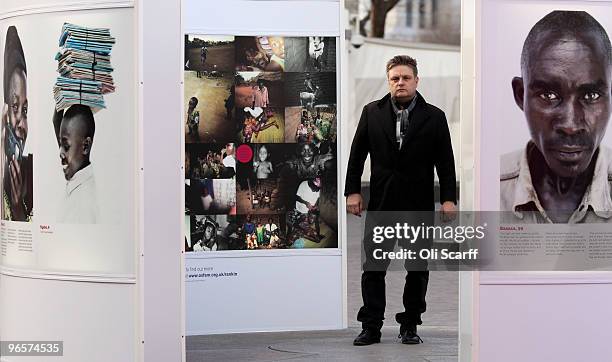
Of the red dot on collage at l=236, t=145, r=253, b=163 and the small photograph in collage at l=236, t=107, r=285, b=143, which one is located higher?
the small photograph in collage at l=236, t=107, r=285, b=143

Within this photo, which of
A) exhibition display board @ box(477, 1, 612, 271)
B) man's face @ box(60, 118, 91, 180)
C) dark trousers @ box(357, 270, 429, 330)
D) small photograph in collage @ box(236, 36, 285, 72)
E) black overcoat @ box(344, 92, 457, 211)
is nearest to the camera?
exhibition display board @ box(477, 1, 612, 271)

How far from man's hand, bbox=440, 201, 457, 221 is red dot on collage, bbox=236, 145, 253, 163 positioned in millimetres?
1688

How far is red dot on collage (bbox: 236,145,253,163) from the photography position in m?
9.57

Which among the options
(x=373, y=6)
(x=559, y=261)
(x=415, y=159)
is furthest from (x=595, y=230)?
(x=373, y=6)

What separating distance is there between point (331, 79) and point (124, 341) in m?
3.34

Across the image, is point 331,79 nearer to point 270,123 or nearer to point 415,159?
point 270,123

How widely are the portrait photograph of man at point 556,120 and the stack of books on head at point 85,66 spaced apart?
6.69 feet

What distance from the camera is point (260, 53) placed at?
9.60 meters

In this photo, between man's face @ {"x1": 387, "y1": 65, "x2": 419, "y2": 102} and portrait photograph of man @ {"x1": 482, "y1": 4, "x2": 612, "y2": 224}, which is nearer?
portrait photograph of man @ {"x1": 482, "y1": 4, "x2": 612, "y2": 224}

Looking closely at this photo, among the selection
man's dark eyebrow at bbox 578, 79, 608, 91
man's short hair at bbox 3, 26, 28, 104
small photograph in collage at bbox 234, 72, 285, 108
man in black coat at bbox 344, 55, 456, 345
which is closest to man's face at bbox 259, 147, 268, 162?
small photograph in collage at bbox 234, 72, 285, 108

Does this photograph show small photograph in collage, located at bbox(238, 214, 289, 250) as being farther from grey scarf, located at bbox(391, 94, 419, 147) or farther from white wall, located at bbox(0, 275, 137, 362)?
white wall, located at bbox(0, 275, 137, 362)

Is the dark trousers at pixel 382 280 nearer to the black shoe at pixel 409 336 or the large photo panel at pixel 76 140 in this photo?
the black shoe at pixel 409 336

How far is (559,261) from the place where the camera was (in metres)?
7.13

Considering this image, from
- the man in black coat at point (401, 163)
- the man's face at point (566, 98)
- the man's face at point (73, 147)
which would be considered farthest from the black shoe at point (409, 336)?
the man's face at point (73, 147)
